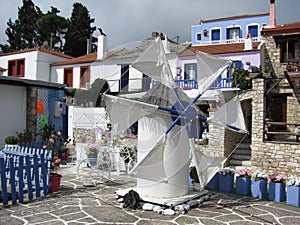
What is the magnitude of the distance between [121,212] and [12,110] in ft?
26.1

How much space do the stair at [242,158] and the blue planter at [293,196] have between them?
5.28 metres

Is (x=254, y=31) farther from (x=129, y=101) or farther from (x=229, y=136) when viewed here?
(x=129, y=101)

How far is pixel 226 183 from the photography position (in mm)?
7965

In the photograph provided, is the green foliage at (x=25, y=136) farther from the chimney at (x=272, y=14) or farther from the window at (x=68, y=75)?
the chimney at (x=272, y=14)

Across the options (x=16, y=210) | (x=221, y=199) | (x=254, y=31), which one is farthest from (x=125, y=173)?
(x=254, y=31)

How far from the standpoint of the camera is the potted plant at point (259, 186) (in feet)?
24.4

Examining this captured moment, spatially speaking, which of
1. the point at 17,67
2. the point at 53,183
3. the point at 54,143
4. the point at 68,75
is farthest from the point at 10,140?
the point at 17,67

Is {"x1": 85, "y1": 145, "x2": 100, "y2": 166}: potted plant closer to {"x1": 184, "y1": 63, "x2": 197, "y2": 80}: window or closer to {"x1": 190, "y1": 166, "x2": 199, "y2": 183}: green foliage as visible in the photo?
{"x1": 190, "y1": 166, "x2": 199, "y2": 183}: green foliage

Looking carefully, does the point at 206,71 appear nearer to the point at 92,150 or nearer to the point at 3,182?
the point at 3,182

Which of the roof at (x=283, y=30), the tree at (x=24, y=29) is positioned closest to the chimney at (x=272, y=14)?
the roof at (x=283, y=30)

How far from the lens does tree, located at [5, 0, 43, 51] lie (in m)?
40.4

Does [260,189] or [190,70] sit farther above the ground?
[190,70]

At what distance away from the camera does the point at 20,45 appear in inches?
1583

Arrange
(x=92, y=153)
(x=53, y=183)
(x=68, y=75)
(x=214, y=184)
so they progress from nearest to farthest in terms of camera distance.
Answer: (x=53, y=183)
(x=214, y=184)
(x=92, y=153)
(x=68, y=75)
